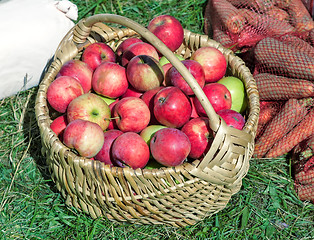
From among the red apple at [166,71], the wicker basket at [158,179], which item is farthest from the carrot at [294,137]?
the red apple at [166,71]

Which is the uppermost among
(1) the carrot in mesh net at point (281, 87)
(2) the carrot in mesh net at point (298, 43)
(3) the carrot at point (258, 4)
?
(3) the carrot at point (258, 4)

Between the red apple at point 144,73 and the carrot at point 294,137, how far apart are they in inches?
38.6

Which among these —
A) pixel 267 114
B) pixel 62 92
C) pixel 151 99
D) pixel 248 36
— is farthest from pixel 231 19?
pixel 62 92

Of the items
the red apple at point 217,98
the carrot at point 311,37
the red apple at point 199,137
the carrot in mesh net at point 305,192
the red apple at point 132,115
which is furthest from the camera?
the carrot at point 311,37

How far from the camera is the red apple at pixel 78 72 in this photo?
2449 mm

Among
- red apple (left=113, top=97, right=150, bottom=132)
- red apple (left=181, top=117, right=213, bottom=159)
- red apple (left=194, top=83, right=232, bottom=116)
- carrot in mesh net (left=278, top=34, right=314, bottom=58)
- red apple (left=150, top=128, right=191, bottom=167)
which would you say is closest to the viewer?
red apple (left=150, top=128, right=191, bottom=167)

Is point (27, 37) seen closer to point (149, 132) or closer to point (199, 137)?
point (149, 132)

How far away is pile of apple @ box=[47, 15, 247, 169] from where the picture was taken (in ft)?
6.72

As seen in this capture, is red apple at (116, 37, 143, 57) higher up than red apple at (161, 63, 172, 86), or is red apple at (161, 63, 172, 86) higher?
red apple at (116, 37, 143, 57)

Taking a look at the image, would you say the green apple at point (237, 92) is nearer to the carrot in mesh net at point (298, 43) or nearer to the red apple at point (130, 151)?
the carrot in mesh net at point (298, 43)

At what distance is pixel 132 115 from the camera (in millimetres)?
2195

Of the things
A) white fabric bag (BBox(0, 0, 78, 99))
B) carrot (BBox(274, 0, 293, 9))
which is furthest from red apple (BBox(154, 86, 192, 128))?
carrot (BBox(274, 0, 293, 9))

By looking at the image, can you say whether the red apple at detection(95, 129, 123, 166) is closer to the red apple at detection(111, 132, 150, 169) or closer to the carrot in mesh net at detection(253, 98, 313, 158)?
the red apple at detection(111, 132, 150, 169)

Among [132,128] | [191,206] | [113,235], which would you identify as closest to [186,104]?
[132,128]
